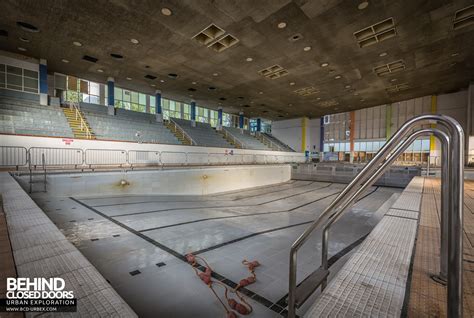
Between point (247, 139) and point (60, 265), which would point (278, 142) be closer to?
point (247, 139)

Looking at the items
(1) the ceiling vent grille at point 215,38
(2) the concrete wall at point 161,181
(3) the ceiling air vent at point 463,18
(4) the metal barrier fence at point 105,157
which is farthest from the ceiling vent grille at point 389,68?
(4) the metal barrier fence at point 105,157

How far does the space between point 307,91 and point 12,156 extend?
1517 centimetres

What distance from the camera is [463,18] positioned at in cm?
677

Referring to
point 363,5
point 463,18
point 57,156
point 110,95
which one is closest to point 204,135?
point 110,95

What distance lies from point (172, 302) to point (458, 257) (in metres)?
2.02

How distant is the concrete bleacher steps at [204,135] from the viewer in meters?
15.6

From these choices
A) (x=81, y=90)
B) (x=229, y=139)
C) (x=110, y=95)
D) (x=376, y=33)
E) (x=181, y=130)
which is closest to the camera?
(x=376, y=33)

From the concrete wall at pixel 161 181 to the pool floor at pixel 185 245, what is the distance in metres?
0.58

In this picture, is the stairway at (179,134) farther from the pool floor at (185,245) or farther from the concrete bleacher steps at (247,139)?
the pool floor at (185,245)

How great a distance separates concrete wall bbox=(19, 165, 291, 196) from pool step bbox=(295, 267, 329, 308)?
281 inches

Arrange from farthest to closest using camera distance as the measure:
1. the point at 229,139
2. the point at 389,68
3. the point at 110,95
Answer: the point at 229,139, the point at 110,95, the point at 389,68

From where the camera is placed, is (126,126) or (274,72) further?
(126,126)

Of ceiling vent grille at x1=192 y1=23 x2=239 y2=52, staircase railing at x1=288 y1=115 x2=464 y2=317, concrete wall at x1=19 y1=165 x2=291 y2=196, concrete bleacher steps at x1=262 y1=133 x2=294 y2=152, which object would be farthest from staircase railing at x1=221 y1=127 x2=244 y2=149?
staircase railing at x1=288 y1=115 x2=464 y2=317

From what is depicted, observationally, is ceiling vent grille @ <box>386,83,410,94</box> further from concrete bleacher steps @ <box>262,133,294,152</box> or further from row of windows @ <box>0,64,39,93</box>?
row of windows @ <box>0,64,39,93</box>
